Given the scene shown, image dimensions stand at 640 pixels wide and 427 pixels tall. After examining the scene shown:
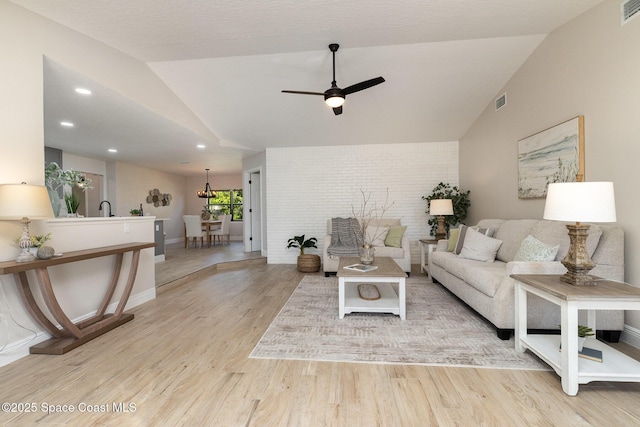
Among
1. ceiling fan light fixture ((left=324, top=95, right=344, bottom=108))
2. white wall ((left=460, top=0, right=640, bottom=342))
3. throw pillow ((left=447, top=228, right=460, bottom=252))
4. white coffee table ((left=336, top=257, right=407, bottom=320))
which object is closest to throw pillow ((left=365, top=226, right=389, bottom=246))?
throw pillow ((left=447, top=228, right=460, bottom=252))

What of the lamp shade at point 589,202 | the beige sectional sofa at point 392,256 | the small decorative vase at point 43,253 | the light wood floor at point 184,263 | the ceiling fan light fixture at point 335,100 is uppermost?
the ceiling fan light fixture at point 335,100

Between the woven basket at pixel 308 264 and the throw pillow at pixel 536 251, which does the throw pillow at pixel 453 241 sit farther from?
the woven basket at pixel 308 264

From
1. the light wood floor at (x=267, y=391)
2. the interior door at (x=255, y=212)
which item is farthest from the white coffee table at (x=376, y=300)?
the interior door at (x=255, y=212)

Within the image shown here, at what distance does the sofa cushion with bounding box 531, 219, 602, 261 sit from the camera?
7.68 feet

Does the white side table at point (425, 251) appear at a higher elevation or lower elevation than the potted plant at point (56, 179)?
lower

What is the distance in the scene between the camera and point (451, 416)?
1517 mm

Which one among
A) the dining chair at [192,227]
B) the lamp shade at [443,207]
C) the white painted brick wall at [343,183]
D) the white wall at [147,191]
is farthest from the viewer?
the dining chair at [192,227]

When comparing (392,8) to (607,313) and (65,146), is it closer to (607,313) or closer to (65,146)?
(607,313)

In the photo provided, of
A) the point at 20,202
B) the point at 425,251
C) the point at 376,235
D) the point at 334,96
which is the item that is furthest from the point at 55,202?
the point at 425,251

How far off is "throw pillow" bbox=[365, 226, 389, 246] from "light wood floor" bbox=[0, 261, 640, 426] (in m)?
3.02

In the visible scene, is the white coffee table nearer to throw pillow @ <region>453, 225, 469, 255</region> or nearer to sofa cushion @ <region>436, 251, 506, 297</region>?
sofa cushion @ <region>436, 251, 506, 297</region>

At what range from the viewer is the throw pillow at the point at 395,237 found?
495 centimetres

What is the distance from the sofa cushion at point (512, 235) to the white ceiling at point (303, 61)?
79.0 inches

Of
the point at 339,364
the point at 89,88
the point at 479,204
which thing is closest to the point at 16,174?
the point at 89,88
